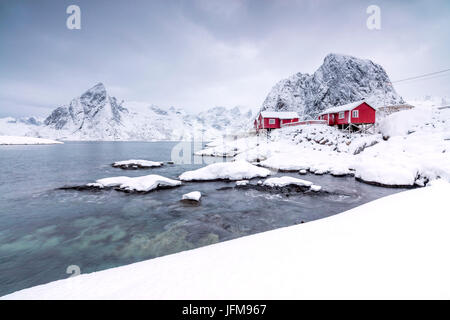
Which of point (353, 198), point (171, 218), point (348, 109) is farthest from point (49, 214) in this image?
point (348, 109)

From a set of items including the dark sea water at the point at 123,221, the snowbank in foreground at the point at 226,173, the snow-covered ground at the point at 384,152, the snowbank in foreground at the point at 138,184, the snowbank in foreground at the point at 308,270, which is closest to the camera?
the snowbank in foreground at the point at 308,270

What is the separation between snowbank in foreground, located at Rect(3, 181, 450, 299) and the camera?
280 centimetres

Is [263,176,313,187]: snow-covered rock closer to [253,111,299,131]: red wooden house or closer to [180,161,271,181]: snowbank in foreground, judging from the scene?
[180,161,271,181]: snowbank in foreground

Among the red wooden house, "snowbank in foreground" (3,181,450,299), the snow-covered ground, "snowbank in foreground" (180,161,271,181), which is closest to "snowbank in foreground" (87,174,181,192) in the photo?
"snowbank in foreground" (180,161,271,181)

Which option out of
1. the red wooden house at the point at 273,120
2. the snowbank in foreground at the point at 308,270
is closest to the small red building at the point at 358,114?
the red wooden house at the point at 273,120

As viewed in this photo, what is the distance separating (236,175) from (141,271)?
691 inches

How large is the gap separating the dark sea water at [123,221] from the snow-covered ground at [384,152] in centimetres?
340

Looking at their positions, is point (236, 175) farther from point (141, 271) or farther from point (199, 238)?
point (141, 271)

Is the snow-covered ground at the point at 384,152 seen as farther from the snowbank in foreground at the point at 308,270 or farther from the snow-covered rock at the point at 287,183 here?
the snowbank in foreground at the point at 308,270

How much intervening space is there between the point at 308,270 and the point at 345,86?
88096 mm

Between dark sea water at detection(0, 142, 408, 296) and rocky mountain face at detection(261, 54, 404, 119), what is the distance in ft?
223

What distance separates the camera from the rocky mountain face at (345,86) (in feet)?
235

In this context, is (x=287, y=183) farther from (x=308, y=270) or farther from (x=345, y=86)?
(x=345, y=86)
